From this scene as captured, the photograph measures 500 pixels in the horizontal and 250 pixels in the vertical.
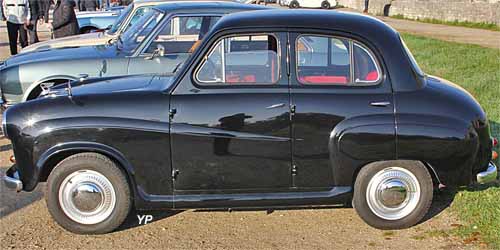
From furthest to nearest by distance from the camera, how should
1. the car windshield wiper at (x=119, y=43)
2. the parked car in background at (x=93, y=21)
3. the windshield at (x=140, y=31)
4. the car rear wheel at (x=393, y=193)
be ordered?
the parked car in background at (x=93, y=21)
the car windshield wiper at (x=119, y=43)
the windshield at (x=140, y=31)
the car rear wheel at (x=393, y=193)

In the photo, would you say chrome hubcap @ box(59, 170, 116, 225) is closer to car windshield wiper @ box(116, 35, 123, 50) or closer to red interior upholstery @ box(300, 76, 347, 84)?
red interior upholstery @ box(300, 76, 347, 84)

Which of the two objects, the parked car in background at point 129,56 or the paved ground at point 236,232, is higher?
the parked car in background at point 129,56

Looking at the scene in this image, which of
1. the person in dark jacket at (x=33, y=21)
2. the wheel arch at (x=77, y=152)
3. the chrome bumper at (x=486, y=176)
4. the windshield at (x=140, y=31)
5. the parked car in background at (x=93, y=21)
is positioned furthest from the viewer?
the person in dark jacket at (x=33, y=21)

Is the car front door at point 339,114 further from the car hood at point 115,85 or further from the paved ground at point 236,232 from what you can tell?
the car hood at point 115,85

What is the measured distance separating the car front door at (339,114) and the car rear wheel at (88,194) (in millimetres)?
1383

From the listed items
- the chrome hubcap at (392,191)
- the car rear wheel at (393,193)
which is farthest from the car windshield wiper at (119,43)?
the chrome hubcap at (392,191)

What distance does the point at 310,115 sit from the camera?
4.02 m

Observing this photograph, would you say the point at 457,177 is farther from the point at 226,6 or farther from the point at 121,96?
the point at 226,6

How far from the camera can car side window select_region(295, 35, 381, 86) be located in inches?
163

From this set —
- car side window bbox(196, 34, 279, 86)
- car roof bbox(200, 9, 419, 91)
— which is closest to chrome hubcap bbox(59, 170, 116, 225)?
car side window bbox(196, 34, 279, 86)

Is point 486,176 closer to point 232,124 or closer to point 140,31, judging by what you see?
point 232,124

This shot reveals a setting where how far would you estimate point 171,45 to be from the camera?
21.0ft

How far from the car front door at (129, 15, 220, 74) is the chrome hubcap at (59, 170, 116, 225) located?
231 centimetres

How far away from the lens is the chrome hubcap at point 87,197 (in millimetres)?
4057
